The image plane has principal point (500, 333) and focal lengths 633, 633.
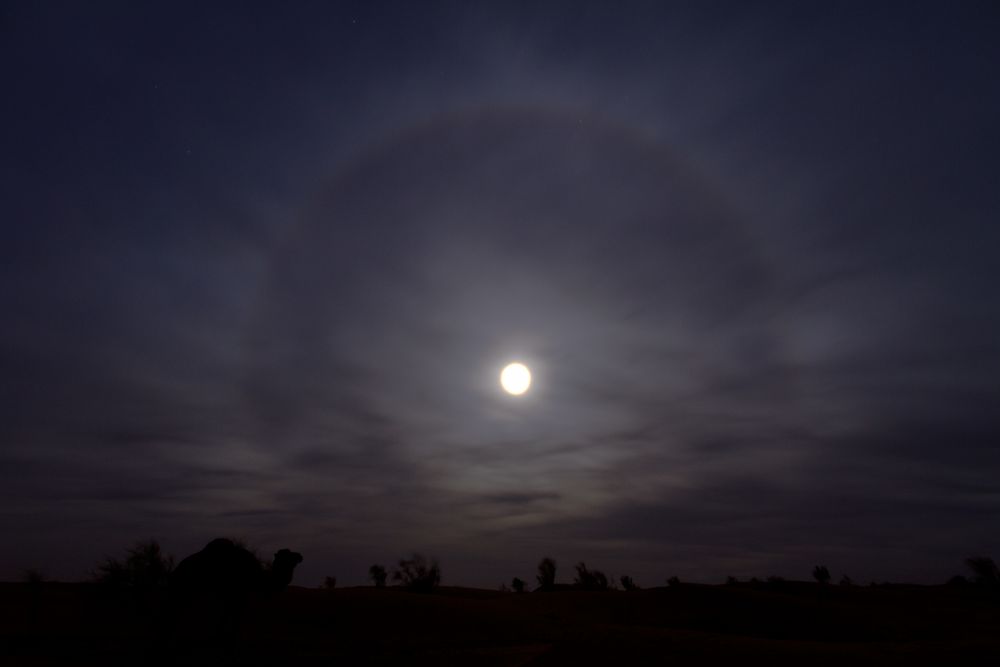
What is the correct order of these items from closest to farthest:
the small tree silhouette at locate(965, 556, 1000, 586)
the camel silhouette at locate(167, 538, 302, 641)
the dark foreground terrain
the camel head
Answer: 1. the dark foreground terrain
2. the camel silhouette at locate(167, 538, 302, 641)
3. the camel head
4. the small tree silhouette at locate(965, 556, 1000, 586)

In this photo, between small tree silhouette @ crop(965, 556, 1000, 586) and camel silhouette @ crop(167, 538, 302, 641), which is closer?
camel silhouette @ crop(167, 538, 302, 641)

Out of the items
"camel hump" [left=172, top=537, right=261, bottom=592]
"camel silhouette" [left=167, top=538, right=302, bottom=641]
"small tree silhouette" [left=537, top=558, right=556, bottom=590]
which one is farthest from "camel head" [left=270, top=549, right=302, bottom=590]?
"small tree silhouette" [left=537, top=558, right=556, bottom=590]

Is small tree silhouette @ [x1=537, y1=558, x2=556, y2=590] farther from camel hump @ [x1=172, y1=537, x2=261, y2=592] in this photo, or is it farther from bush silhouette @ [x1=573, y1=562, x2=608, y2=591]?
camel hump @ [x1=172, y1=537, x2=261, y2=592]

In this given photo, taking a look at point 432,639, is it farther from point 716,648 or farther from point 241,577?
point 716,648

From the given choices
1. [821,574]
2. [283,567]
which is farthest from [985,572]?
[283,567]

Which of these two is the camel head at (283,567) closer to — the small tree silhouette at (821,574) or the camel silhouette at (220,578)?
the camel silhouette at (220,578)

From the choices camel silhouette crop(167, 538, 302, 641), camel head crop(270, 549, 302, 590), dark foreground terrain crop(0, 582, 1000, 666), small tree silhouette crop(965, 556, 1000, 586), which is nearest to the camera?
dark foreground terrain crop(0, 582, 1000, 666)

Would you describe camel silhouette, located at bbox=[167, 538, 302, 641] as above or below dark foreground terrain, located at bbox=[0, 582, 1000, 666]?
above

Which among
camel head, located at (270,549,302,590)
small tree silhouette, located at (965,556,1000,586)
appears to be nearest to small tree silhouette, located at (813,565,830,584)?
small tree silhouette, located at (965,556,1000,586)

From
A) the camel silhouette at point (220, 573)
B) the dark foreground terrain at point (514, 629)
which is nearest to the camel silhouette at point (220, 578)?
the camel silhouette at point (220, 573)
